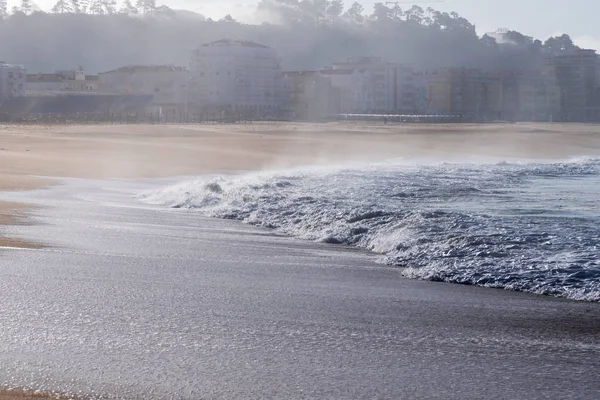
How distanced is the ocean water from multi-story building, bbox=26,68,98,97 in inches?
2358

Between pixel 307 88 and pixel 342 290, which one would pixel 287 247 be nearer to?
pixel 342 290

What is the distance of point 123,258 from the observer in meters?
8.20

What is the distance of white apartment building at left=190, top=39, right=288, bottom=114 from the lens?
81.9 metres

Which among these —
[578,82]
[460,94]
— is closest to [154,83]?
[460,94]

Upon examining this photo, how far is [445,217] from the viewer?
10766mm

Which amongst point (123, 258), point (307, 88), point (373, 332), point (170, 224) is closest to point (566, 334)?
point (373, 332)

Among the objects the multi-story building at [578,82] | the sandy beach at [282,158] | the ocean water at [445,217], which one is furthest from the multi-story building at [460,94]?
the ocean water at [445,217]

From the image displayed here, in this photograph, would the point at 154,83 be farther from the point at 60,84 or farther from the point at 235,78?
the point at 60,84

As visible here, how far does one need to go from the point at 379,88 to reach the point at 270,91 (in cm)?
1082

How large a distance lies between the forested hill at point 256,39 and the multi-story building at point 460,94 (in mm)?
54765

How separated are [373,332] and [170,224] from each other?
6095 mm

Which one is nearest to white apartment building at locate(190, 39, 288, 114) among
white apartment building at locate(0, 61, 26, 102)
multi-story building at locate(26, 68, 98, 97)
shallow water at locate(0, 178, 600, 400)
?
multi-story building at locate(26, 68, 98, 97)

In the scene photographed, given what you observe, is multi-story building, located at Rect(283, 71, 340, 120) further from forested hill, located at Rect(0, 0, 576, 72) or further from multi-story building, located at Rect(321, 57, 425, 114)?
forested hill, located at Rect(0, 0, 576, 72)

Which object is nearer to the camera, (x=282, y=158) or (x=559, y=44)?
(x=282, y=158)
